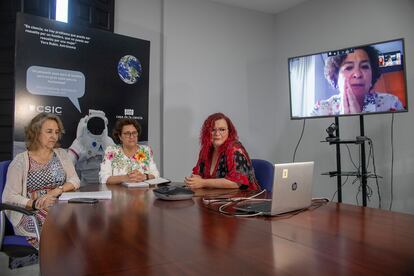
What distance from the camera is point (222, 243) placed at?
868mm

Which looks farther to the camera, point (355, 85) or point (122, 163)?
point (355, 85)

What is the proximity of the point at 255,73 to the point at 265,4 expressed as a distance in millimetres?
901

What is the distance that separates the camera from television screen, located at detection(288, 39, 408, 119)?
2.74 meters

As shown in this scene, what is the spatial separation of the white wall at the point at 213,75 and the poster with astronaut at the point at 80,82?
54 cm

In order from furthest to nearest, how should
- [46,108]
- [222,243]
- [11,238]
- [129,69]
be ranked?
[129,69] < [46,108] < [11,238] < [222,243]

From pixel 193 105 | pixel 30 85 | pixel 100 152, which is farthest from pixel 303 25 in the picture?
pixel 30 85

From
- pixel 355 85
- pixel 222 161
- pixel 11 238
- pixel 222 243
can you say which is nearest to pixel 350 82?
pixel 355 85

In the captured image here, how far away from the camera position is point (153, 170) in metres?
2.75

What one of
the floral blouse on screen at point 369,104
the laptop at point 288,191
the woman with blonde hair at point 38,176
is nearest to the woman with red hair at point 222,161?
the laptop at point 288,191

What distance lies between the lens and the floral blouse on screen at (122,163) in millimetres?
2570

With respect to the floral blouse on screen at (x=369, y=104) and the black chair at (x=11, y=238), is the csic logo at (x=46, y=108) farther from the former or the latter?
the floral blouse on screen at (x=369, y=104)

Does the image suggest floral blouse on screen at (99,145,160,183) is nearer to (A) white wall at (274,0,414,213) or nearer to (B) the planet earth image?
(B) the planet earth image

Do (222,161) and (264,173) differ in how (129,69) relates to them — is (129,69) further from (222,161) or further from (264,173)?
(264,173)

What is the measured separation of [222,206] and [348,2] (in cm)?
337
